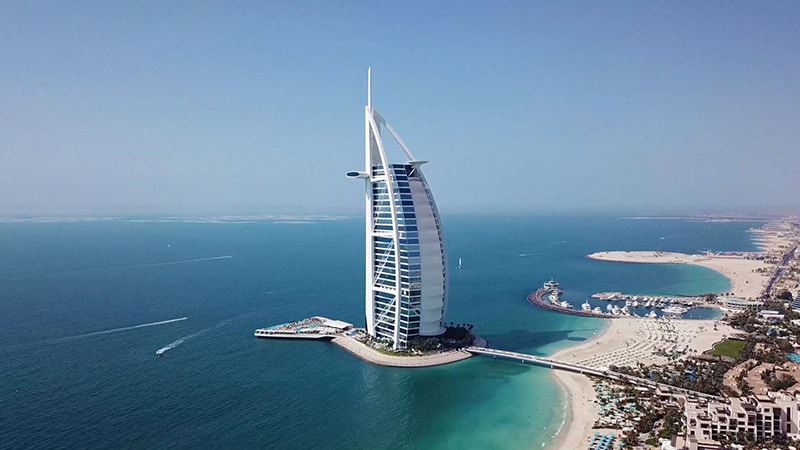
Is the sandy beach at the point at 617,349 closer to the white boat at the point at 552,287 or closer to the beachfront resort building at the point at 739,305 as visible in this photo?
the beachfront resort building at the point at 739,305

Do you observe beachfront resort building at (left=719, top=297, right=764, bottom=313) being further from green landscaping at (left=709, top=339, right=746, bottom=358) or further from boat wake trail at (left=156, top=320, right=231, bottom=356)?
boat wake trail at (left=156, top=320, right=231, bottom=356)

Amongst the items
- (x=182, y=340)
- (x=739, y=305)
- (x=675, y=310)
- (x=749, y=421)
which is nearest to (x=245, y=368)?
(x=182, y=340)

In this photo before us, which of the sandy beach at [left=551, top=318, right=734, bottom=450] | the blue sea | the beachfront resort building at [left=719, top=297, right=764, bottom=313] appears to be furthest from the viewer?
the beachfront resort building at [left=719, top=297, right=764, bottom=313]

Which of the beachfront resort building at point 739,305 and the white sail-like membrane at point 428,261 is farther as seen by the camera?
the beachfront resort building at point 739,305

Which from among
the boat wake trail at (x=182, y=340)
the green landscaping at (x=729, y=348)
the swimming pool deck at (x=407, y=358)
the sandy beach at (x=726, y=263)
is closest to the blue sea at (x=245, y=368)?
the boat wake trail at (x=182, y=340)

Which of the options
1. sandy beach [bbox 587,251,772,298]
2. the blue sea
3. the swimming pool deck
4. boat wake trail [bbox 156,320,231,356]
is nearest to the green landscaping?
the blue sea

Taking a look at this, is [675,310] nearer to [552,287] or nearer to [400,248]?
[552,287]
